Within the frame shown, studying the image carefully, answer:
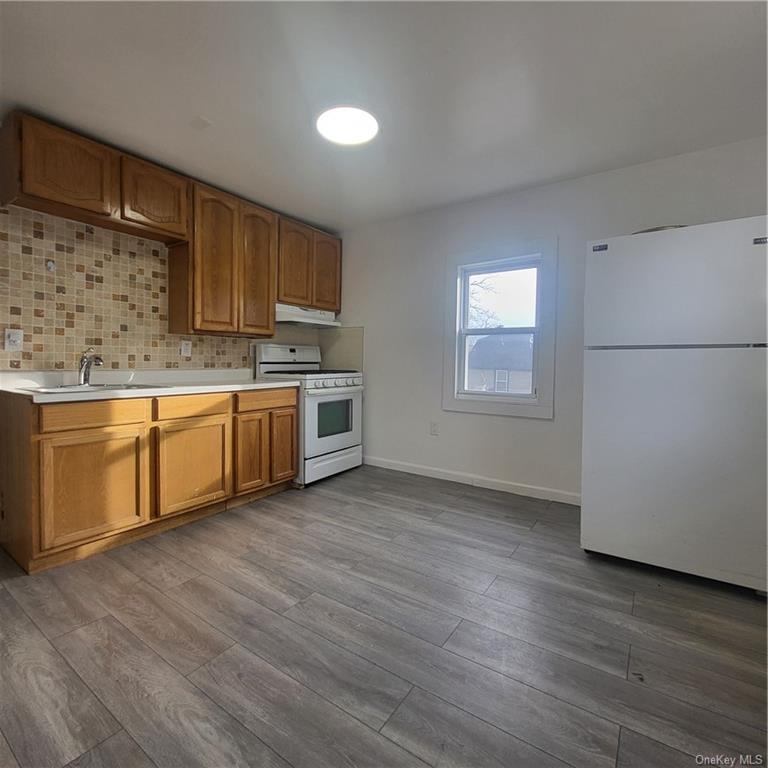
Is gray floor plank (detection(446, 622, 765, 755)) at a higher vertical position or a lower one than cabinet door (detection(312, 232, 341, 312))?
lower

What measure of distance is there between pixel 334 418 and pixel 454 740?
2.63m

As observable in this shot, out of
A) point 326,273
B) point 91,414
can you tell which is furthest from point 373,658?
point 326,273

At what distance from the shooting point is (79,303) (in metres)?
2.48

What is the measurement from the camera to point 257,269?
322cm

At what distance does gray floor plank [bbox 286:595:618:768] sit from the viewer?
109 cm

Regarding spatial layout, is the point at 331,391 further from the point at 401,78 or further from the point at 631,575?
the point at 631,575

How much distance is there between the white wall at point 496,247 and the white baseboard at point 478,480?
0.03ft

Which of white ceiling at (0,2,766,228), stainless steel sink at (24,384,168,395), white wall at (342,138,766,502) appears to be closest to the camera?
white ceiling at (0,2,766,228)

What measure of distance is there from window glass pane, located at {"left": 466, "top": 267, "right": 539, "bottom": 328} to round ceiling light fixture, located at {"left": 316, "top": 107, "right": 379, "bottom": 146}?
152 centimetres

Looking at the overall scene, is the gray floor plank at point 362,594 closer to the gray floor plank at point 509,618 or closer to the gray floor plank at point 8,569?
the gray floor plank at point 509,618

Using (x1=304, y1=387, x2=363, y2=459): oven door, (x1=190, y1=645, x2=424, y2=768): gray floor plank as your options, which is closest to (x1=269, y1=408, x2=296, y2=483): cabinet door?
(x1=304, y1=387, x2=363, y2=459): oven door

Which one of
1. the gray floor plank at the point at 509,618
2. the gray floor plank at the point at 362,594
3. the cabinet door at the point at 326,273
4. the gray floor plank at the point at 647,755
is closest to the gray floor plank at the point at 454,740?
the gray floor plank at the point at 647,755

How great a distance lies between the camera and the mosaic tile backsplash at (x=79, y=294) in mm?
2232

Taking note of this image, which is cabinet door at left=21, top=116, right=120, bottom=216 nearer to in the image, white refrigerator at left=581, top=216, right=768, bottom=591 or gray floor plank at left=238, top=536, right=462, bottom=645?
gray floor plank at left=238, top=536, right=462, bottom=645
